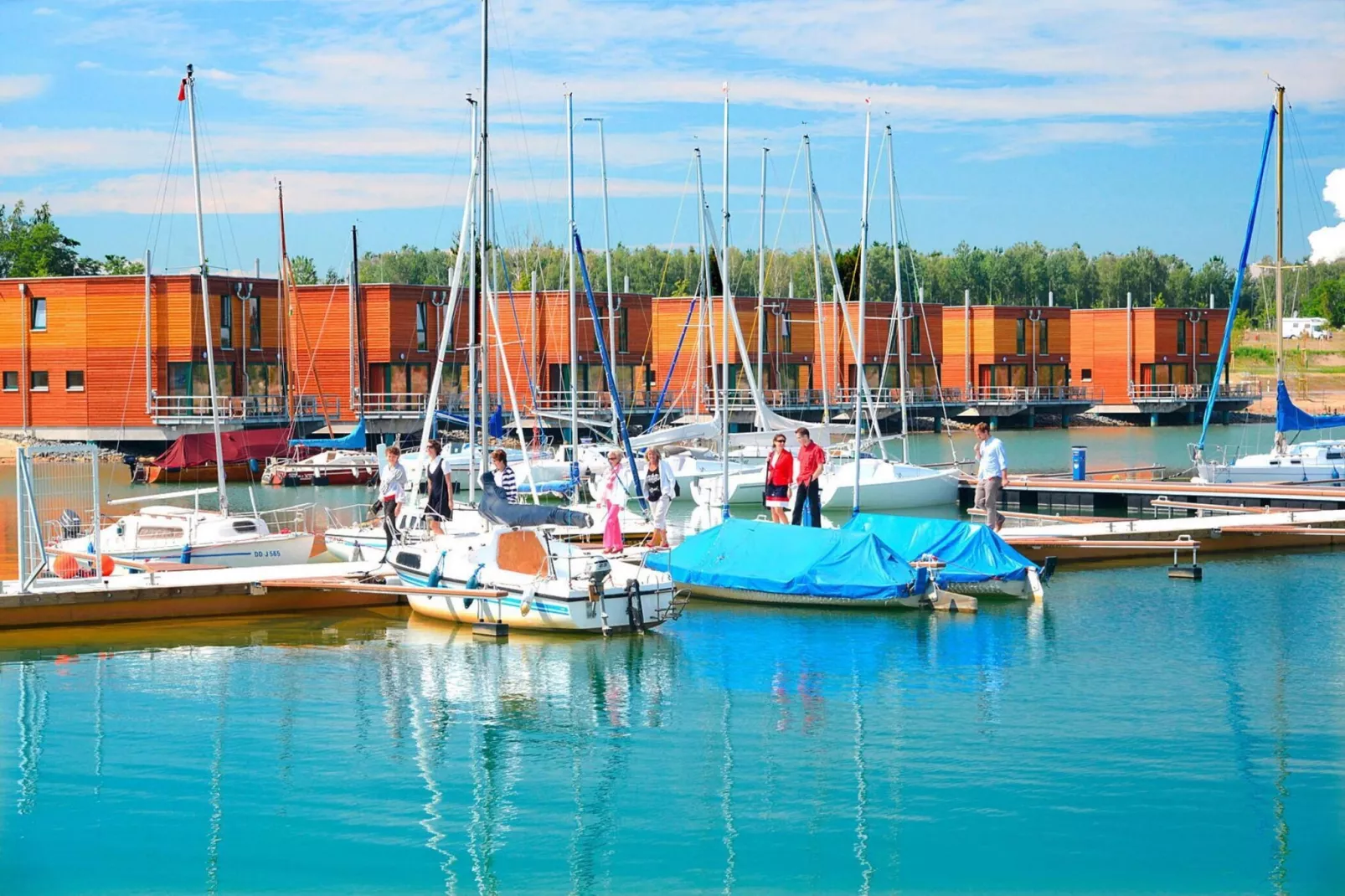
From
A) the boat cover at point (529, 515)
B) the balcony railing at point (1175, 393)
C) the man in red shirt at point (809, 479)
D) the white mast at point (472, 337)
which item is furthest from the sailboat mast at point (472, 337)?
the balcony railing at point (1175, 393)

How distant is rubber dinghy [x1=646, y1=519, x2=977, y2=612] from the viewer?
23172mm

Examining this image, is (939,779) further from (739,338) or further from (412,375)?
(412,375)

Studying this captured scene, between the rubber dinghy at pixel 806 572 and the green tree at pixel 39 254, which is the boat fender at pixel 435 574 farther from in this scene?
the green tree at pixel 39 254

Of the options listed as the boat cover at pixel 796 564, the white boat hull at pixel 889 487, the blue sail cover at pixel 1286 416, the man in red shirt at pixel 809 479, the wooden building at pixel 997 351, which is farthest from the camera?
the wooden building at pixel 997 351

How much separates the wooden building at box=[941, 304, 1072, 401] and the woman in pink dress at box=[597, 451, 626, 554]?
68.0 m

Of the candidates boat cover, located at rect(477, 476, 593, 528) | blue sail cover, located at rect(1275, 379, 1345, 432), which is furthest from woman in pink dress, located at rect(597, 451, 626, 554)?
blue sail cover, located at rect(1275, 379, 1345, 432)

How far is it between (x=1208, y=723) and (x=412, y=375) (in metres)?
53.2

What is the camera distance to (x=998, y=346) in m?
91.4

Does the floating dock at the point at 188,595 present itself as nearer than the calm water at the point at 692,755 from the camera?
No

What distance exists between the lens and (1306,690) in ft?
61.0

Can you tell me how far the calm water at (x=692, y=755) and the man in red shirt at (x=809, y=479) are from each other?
273cm

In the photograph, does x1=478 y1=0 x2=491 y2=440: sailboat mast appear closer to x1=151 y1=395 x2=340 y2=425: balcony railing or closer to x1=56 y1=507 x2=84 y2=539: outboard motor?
x1=56 y1=507 x2=84 y2=539: outboard motor

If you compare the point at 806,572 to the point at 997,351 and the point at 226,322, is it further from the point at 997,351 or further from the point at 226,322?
the point at 997,351

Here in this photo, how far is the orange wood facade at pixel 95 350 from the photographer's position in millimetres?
58688
